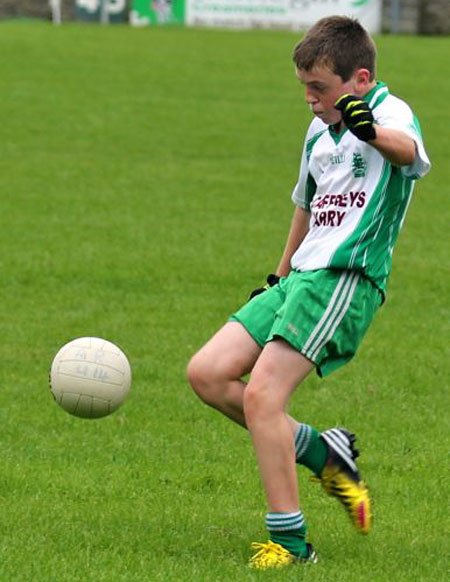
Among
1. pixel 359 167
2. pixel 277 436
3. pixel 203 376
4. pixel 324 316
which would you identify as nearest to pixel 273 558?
pixel 277 436

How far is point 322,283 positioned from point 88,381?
44.6 inches

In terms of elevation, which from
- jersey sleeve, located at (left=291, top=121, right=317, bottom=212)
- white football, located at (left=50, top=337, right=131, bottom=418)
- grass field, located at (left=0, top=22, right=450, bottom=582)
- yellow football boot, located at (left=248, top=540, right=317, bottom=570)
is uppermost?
jersey sleeve, located at (left=291, top=121, right=317, bottom=212)

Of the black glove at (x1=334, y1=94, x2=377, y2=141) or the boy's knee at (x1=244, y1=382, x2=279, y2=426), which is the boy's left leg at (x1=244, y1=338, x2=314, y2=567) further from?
the black glove at (x1=334, y1=94, x2=377, y2=141)

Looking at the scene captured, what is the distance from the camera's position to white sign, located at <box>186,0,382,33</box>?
35344mm

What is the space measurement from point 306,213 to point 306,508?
1.31 m

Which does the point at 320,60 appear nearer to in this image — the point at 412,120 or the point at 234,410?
the point at 412,120

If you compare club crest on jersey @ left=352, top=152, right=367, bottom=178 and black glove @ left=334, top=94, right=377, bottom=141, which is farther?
club crest on jersey @ left=352, top=152, right=367, bottom=178

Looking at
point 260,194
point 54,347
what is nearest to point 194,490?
point 54,347

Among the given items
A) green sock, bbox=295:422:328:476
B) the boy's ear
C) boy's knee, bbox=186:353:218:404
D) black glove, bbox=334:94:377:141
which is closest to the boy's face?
A: the boy's ear

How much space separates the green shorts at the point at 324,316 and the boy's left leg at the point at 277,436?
6 centimetres

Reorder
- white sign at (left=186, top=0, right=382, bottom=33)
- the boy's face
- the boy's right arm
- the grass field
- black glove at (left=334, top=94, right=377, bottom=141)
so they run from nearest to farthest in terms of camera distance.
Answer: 1. black glove at (left=334, top=94, right=377, bottom=141)
2. the boy's face
3. the grass field
4. the boy's right arm
5. white sign at (left=186, top=0, right=382, bottom=33)

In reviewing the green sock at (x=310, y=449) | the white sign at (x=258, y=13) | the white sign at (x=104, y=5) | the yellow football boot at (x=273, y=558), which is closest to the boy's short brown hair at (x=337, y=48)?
the green sock at (x=310, y=449)

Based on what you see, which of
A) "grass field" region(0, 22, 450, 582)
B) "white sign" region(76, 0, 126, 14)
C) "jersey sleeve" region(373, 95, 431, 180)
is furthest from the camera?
"white sign" region(76, 0, 126, 14)

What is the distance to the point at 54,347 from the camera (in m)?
9.88
